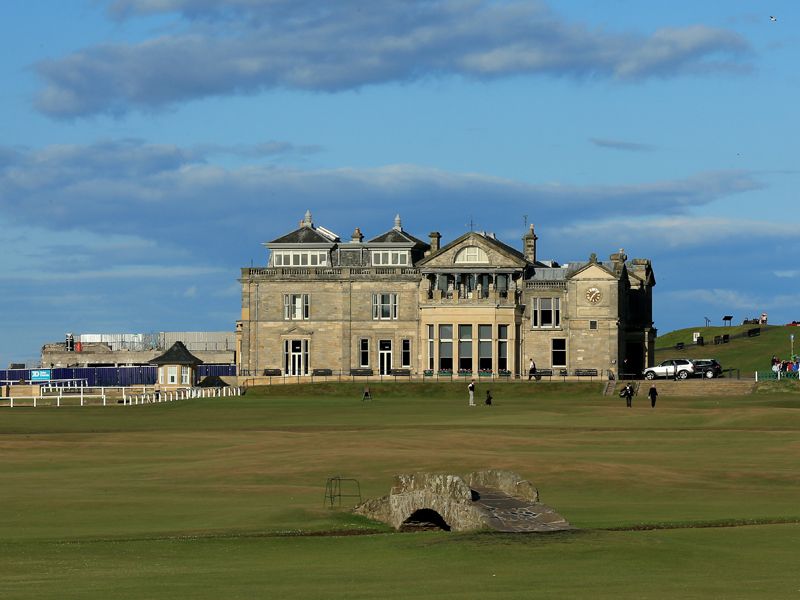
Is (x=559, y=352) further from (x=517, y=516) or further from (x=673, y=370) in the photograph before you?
(x=517, y=516)

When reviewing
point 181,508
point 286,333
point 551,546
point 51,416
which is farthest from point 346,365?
point 551,546

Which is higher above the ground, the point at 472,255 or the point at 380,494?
the point at 472,255

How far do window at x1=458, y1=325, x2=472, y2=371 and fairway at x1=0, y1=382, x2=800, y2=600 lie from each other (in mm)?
32438

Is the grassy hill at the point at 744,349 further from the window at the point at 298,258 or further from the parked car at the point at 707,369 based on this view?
the window at the point at 298,258

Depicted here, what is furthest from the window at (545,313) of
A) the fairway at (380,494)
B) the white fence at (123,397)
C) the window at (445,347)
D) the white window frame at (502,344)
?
the fairway at (380,494)

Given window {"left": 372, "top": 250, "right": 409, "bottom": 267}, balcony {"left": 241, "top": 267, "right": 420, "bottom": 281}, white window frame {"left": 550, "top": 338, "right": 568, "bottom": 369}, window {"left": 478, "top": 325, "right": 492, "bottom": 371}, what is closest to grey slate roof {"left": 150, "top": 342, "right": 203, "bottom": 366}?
balcony {"left": 241, "top": 267, "right": 420, "bottom": 281}

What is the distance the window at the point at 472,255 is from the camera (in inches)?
4737

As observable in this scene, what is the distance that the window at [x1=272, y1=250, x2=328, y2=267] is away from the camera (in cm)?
12556

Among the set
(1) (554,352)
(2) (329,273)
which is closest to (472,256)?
(1) (554,352)

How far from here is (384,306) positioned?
401 feet

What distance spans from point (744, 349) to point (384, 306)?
4252 cm

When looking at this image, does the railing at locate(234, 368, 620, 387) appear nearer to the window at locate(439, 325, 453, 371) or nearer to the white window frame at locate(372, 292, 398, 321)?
the window at locate(439, 325, 453, 371)

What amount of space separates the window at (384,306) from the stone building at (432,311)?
8cm

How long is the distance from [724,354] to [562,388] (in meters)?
43.6
